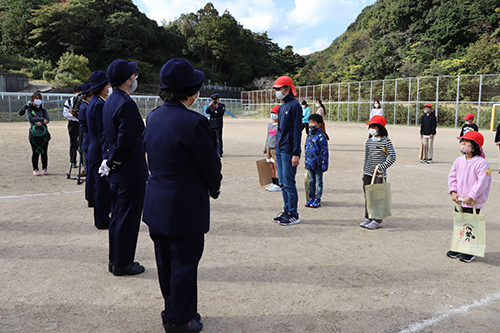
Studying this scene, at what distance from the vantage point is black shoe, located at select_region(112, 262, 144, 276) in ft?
12.3

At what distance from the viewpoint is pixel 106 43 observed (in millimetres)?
66188

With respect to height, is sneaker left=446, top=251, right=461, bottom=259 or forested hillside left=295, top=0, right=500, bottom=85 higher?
forested hillside left=295, top=0, right=500, bottom=85

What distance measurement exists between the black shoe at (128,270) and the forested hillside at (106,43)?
5191 cm

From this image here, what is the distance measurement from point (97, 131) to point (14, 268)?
1.80m

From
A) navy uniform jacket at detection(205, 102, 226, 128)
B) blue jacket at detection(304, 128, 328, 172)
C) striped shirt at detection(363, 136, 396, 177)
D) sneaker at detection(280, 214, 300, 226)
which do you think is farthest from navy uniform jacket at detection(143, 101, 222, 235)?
navy uniform jacket at detection(205, 102, 226, 128)

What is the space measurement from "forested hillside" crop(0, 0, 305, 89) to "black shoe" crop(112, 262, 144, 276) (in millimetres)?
51907

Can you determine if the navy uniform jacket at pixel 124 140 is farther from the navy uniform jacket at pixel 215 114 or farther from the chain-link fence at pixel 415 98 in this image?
the chain-link fence at pixel 415 98

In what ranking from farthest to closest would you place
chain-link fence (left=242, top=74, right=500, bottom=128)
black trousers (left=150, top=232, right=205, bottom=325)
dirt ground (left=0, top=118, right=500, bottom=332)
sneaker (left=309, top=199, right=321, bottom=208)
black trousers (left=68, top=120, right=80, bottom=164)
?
1. chain-link fence (left=242, top=74, right=500, bottom=128)
2. black trousers (left=68, top=120, right=80, bottom=164)
3. sneaker (left=309, top=199, right=321, bottom=208)
4. dirt ground (left=0, top=118, right=500, bottom=332)
5. black trousers (left=150, top=232, right=205, bottom=325)

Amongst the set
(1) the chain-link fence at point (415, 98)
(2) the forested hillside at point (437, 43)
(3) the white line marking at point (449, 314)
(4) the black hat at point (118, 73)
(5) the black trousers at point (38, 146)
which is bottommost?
(3) the white line marking at point (449, 314)

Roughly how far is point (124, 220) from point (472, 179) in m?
3.69

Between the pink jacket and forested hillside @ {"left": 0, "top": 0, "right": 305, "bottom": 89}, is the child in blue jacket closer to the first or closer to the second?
the pink jacket

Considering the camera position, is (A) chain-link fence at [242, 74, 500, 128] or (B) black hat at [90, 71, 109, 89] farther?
(A) chain-link fence at [242, 74, 500, 128]

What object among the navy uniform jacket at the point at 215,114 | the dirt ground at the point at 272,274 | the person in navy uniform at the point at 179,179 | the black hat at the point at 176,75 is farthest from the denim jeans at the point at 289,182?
the navy uniform jacket at the point at 215,114

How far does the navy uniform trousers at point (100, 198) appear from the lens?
185 inches
